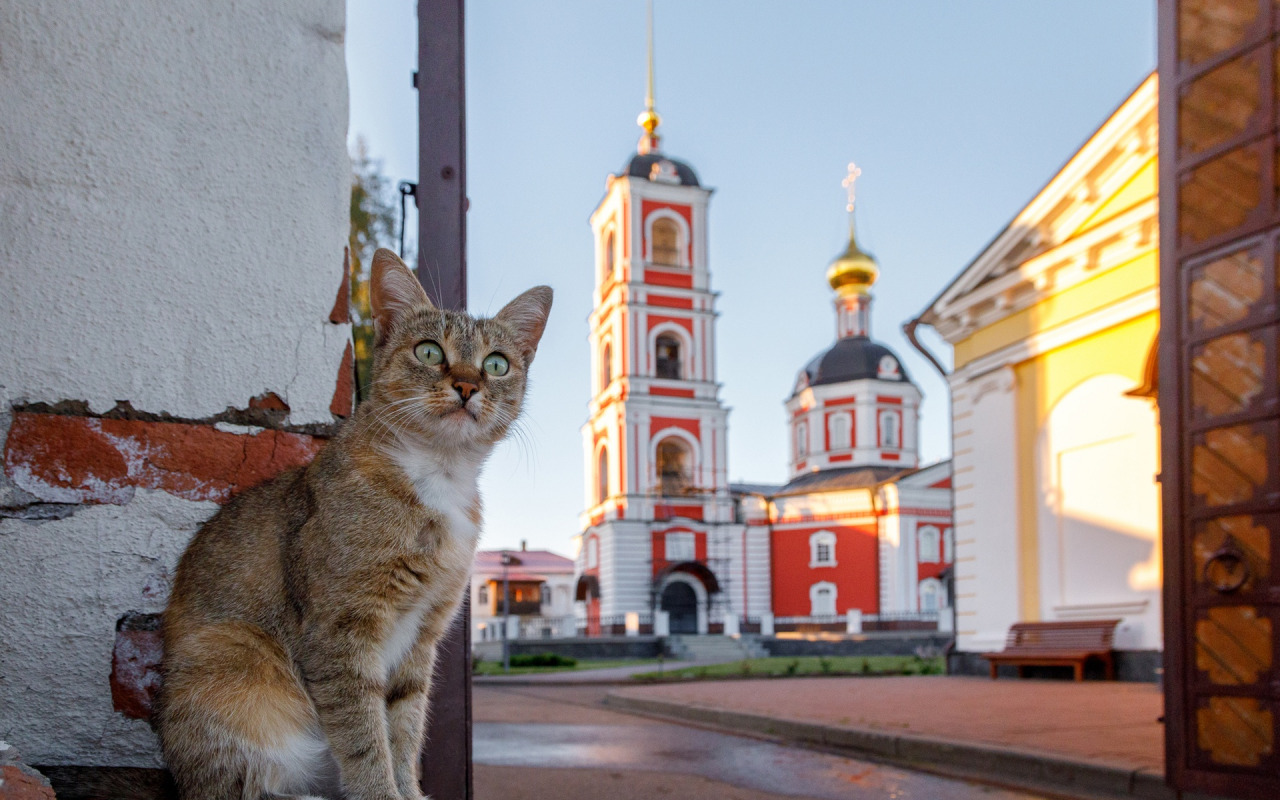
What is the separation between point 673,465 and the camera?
40.8 meters

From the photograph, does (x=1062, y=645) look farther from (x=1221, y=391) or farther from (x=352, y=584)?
(x=352, y=584)

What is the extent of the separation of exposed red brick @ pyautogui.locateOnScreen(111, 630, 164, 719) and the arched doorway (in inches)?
1513

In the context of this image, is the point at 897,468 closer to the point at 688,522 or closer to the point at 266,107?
the point at 688,522

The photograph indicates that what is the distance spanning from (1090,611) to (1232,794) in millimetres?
9531

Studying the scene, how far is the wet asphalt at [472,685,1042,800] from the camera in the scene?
541cm

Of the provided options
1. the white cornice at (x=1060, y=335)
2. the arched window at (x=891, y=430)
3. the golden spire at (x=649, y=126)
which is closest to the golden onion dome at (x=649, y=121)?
the golden spire at (x=649, y=126)

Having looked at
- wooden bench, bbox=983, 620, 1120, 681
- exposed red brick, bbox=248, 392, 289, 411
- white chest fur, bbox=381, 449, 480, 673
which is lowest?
wooden bench, bbox=983, 620, 1120, 681

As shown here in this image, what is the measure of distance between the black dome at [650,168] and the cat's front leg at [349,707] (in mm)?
39369

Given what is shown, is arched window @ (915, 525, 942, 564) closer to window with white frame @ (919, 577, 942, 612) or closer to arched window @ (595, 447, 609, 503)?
window with white frame @ (919, 577, 942, 612)

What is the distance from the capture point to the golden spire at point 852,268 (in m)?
49.0

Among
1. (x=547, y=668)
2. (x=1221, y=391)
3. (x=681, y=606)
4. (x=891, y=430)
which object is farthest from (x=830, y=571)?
(x=1221, y=391)

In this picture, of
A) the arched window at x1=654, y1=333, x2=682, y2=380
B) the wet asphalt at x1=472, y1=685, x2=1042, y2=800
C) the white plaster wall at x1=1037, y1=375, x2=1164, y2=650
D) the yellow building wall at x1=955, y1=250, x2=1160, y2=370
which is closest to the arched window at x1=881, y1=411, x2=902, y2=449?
the arched window at x1=654, y1=333, x2=682, y2=380

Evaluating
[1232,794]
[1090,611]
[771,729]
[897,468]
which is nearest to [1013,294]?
[1090,611]

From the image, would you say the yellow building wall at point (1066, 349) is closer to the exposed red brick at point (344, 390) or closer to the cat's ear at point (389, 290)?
the exposed red brick at point (344, 390)
